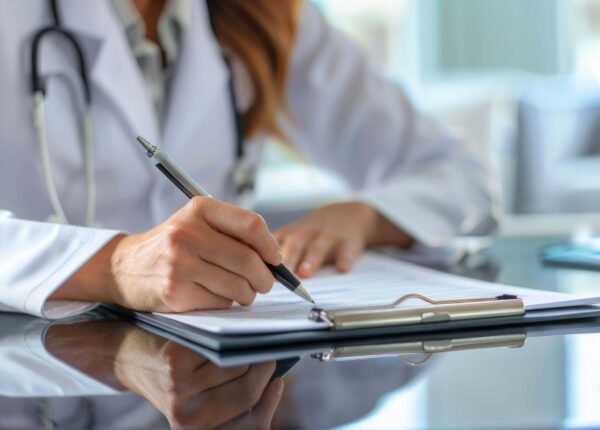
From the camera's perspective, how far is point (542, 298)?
60 cm

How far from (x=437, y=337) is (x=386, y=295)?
0.10 m

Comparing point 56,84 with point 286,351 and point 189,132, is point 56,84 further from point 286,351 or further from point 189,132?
point 286,351

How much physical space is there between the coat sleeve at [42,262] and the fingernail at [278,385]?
26 cm

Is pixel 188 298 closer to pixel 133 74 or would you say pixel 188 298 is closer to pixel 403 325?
pixel 403 325

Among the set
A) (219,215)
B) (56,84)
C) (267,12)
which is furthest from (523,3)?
(219,215)

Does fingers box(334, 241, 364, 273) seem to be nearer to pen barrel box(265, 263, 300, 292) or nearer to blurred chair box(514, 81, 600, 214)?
pen barrel box(265, 263, 300, 292)

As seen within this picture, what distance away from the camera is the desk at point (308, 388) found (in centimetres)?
36

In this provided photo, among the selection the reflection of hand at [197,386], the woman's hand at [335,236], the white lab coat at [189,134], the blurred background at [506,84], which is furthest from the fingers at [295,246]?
the blurred background at [506,84]

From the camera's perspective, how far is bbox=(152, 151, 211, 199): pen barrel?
62cm

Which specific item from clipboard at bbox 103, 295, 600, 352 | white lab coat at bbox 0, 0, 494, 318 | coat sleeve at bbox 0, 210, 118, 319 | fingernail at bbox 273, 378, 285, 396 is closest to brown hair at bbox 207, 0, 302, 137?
white lab coat at bbox 0, 0, 494, 318

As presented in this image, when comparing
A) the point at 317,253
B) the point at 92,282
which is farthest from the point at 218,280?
the point at 317,253

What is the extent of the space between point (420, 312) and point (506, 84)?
3413mm

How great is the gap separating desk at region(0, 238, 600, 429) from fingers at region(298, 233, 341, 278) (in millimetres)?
255

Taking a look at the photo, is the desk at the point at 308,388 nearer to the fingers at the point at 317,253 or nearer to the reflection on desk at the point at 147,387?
the reflection on desk at the point at 147,387
